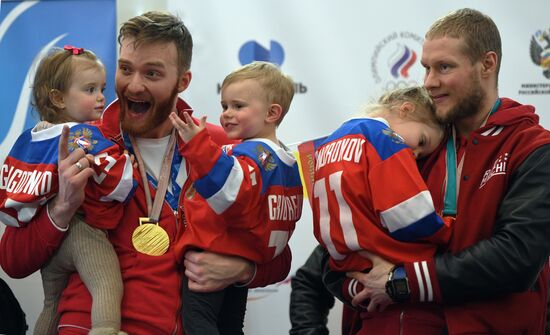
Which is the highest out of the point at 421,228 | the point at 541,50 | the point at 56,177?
the point at 541,50

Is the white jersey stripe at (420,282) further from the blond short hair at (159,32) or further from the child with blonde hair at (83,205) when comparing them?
the blond short hair at (159,32)

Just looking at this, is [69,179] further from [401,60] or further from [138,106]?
[401,60]

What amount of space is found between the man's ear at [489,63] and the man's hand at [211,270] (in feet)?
3.47

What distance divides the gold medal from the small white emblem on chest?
3.55 ft

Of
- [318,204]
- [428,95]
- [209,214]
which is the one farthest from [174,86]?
[428,95]

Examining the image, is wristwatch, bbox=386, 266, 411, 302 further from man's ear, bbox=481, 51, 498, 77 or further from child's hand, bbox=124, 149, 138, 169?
child's hand, bbox=124, 149, 138, 169

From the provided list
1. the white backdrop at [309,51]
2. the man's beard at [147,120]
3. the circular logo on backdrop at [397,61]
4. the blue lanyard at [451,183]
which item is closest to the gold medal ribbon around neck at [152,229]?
the man's beard at [147,120]

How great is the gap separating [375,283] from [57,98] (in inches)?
53.6

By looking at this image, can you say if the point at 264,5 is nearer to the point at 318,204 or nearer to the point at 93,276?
the point at 318,204

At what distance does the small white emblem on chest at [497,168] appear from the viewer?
239 centimetres

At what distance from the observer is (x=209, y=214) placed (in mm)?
2541

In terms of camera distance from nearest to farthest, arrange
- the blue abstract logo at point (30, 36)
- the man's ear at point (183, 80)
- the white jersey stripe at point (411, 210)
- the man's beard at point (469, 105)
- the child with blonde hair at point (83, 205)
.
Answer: the white jersey stripe at point (411, 210)
the child with blonde hair at point (83, 205)
the man's beard at point (469, 105)
the man's ear at point (183, 80)
the blue abstract logo at point (30, 36)

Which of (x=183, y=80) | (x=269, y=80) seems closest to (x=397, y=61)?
(x=269, y=80)

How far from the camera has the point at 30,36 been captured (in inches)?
167
